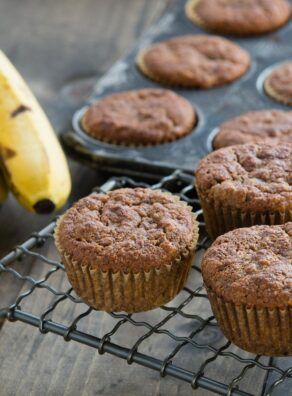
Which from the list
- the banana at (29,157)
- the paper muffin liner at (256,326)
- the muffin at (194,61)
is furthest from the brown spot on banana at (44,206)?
the muffin at (194,61)

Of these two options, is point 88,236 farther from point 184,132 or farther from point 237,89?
point 237,89

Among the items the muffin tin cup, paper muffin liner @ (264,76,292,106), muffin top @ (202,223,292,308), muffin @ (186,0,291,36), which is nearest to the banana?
the muffin tin cup

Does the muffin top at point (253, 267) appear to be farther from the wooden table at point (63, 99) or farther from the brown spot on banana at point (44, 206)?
the brown spot on banana at point (44, 206)

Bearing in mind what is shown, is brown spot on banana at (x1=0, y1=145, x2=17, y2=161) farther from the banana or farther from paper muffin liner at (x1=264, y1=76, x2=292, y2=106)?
paper muffin liner at (x1=264, y1=76, x2=292, y2=106)

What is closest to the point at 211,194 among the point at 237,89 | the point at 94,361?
the point at 94,361

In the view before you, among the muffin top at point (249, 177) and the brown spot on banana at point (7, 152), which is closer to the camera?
the muffin top at point (249, 177)

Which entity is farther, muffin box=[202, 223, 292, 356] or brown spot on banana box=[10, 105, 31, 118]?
brown spot on banana box=[10, 105, 31, 118]
